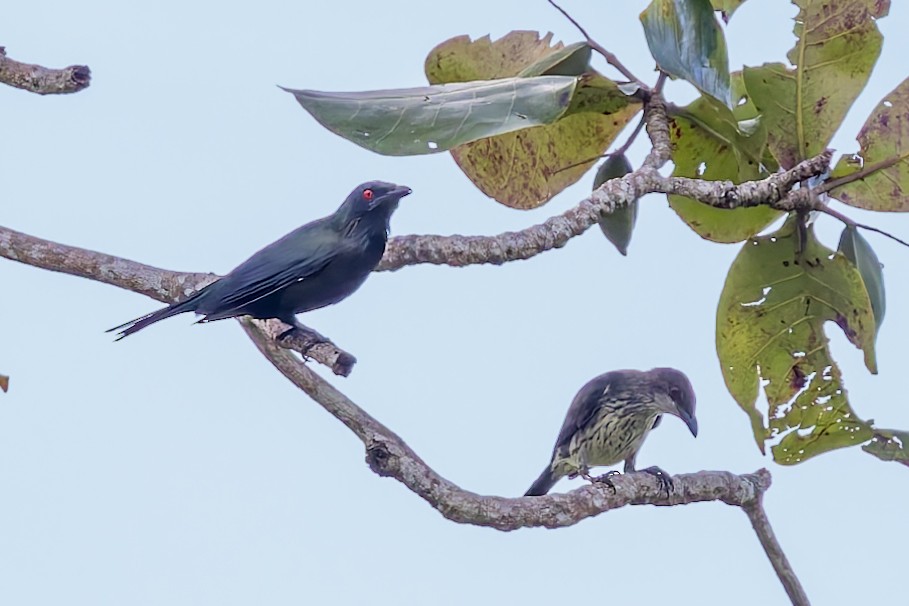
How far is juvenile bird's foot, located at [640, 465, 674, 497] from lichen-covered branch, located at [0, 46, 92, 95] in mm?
1891

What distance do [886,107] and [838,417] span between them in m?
0.96

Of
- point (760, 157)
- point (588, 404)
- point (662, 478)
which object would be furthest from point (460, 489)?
point (588, 404)

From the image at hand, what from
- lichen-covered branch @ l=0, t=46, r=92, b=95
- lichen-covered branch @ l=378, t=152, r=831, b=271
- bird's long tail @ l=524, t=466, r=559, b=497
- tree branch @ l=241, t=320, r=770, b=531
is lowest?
tree branch @ l=241, t=320, r=770, b=531

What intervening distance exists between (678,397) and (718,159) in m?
1.50

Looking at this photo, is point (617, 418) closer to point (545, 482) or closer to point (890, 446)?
point (545, 482)

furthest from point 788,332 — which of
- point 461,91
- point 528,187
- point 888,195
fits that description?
point 461,91

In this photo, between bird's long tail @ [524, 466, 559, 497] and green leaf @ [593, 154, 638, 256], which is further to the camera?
bird's long tail @ [524, 466, 559, 497]

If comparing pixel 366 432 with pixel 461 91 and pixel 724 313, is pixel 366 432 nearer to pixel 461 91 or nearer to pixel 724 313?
pixel 461 91

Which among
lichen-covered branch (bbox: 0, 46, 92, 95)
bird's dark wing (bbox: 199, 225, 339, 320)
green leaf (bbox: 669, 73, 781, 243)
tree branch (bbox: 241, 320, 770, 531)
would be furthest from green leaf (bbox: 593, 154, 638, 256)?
lichen-covered branch (bbox: 0, 46, 92, 95)

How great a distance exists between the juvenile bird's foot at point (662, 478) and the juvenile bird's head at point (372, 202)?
1040 mm

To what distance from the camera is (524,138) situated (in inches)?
165

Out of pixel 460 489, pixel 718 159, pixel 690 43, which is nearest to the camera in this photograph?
pixel 460 489

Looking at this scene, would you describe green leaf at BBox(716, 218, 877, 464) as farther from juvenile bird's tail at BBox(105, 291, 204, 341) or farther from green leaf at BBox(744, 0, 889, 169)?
juvenile bird's tail at BBox(105, 291, 204, 341)

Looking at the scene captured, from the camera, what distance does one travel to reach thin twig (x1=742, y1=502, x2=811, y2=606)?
3.88 metres
